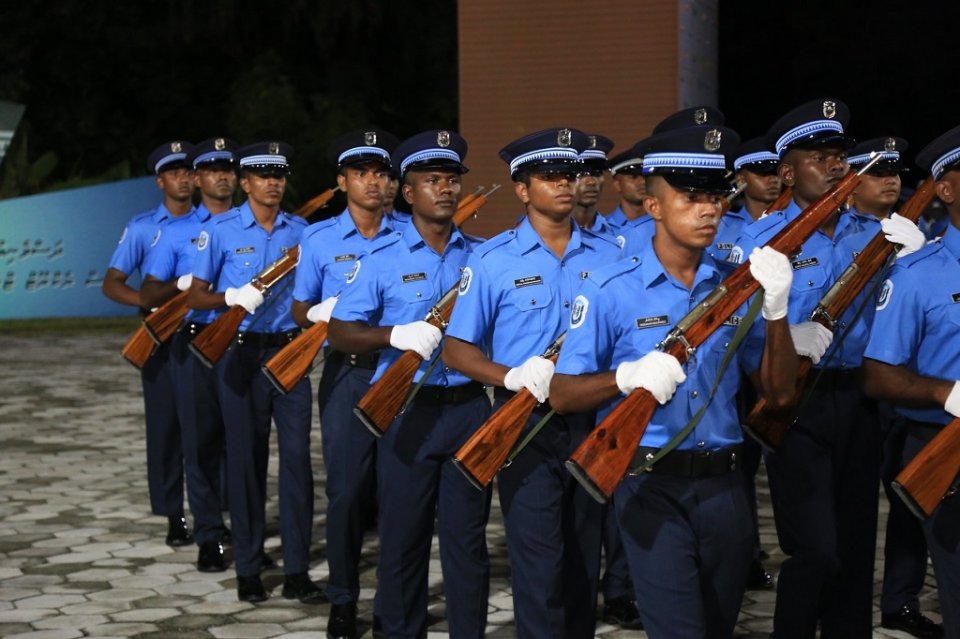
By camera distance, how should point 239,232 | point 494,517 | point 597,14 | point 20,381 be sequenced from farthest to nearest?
1. point 20,381
2. point 597,14
3. point 494,517
4. point 239,232

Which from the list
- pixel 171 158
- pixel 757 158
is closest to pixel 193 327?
pixel 171 158

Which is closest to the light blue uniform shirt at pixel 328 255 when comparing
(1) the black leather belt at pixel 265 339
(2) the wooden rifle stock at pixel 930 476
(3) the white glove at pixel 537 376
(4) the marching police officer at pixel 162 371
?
(1) the black leather belt at pixel 265 339

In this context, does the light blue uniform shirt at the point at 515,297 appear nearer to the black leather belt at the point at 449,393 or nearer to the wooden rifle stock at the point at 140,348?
the black leather belt at the point at 449,393

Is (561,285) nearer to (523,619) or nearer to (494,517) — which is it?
(523,619)

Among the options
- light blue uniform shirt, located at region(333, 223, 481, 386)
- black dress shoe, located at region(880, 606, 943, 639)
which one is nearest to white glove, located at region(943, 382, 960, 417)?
black dress shoe, located at region(880, 606, 943, 639)

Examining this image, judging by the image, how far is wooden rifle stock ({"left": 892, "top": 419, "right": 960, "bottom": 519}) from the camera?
15.1ft

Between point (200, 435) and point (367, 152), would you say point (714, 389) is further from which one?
point (200, 435)

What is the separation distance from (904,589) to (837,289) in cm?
185

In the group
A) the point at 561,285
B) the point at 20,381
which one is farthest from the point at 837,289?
the point at 20,381

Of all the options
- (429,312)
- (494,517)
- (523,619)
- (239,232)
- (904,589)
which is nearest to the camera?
(523,619)

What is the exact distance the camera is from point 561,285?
5.79 meters

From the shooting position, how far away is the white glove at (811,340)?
18.2ft

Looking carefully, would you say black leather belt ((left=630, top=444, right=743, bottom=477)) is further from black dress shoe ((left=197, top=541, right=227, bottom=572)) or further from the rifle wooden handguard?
black dress shoe ((left=197, top=541, right=227, bottom=572))

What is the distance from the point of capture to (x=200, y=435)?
8805 mm
